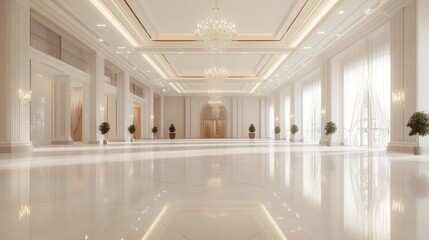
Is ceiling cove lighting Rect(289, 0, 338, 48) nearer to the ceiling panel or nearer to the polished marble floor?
the ceiling panel

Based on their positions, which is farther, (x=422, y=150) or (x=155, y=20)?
(x=155, y=20)

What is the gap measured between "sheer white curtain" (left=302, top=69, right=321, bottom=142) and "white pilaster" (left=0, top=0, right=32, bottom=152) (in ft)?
41.2

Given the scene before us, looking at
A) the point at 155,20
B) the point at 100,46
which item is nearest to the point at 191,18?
the point at 155,20

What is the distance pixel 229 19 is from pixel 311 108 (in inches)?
327

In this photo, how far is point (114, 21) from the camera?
10.9 m

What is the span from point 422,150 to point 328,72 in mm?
6788

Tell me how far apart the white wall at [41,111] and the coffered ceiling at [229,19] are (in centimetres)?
315

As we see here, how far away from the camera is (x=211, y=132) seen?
1176 inches

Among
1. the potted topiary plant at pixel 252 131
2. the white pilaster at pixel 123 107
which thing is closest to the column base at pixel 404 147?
the white pilaster at pixel 123 107

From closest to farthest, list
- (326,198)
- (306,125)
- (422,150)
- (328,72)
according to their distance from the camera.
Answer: (326,198) < (422,150) < (328,72) < (306,125)

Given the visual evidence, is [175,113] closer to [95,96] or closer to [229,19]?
[95,96]

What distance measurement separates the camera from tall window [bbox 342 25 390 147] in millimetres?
10516

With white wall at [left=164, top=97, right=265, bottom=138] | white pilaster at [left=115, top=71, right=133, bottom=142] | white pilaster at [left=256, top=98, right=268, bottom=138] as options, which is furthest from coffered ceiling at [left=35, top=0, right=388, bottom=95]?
white pilaster at [left=256, top=98, right=268, bottom=138]

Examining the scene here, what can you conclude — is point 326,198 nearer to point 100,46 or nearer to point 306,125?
point 100,46
